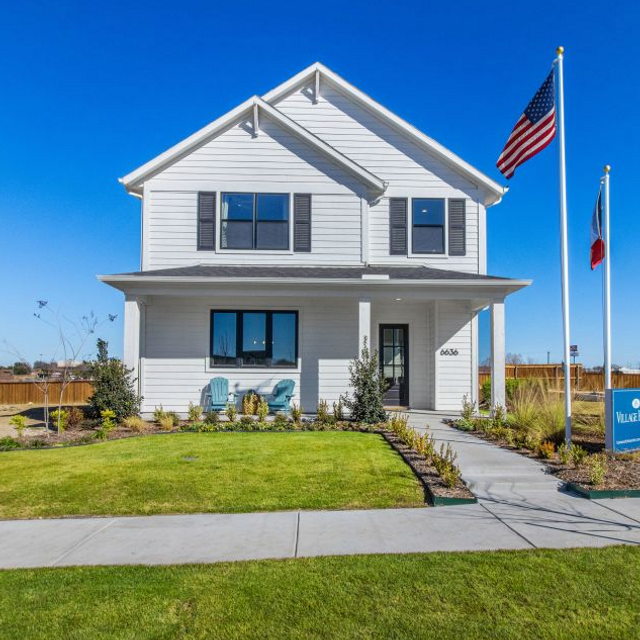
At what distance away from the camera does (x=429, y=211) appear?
1447cm

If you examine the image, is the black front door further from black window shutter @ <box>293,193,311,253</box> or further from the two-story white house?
black window shutter @ <box>293,193,311,253</box>

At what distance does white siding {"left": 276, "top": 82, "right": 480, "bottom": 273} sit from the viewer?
47.2 ft

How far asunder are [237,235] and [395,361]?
18.8 ft

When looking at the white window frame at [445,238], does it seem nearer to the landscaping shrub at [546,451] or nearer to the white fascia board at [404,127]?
the white fascia board at [404,127]

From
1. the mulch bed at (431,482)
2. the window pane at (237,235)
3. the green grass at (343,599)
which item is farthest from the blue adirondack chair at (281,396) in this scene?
the green grass at (343,599)

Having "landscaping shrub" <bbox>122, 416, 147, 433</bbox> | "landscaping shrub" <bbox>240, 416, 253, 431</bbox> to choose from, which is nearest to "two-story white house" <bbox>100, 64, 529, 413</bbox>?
"landscaping shrub" <bbox>122, 416, 147, 433</bbox>

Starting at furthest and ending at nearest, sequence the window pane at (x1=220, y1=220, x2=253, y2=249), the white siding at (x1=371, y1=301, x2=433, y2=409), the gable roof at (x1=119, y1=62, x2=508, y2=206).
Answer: the white siding at (x1=371, y1=301, x2=433, y2=409) < the window pane at (x1=220, y1=220, x2=253, y2=249) < the gable roof at (x1=119, y1=62, x2=508, y2=206)

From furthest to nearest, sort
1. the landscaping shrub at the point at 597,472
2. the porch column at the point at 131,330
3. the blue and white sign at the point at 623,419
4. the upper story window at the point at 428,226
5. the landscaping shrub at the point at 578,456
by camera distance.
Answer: the upper story window at the point at 428,226, the porch column at the point at 131,330, the blue and white sign at the point at 623,419, the landscaping shrub at the point at 578,456, the landscaping shrub at the point at 597,472

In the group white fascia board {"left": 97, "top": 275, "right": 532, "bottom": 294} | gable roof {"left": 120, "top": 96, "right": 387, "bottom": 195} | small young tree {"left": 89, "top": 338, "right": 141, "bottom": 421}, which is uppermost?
gable roof {"left": 120, "top": 96, "right": 387, "bottom": 195}

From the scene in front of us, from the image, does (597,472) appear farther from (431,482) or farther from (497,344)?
(497,344)

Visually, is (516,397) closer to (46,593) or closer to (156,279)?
(156,279)

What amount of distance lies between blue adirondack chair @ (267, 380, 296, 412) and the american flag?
7177 mm

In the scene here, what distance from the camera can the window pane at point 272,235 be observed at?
1388 centimetres

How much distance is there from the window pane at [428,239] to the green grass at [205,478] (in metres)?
6.72
